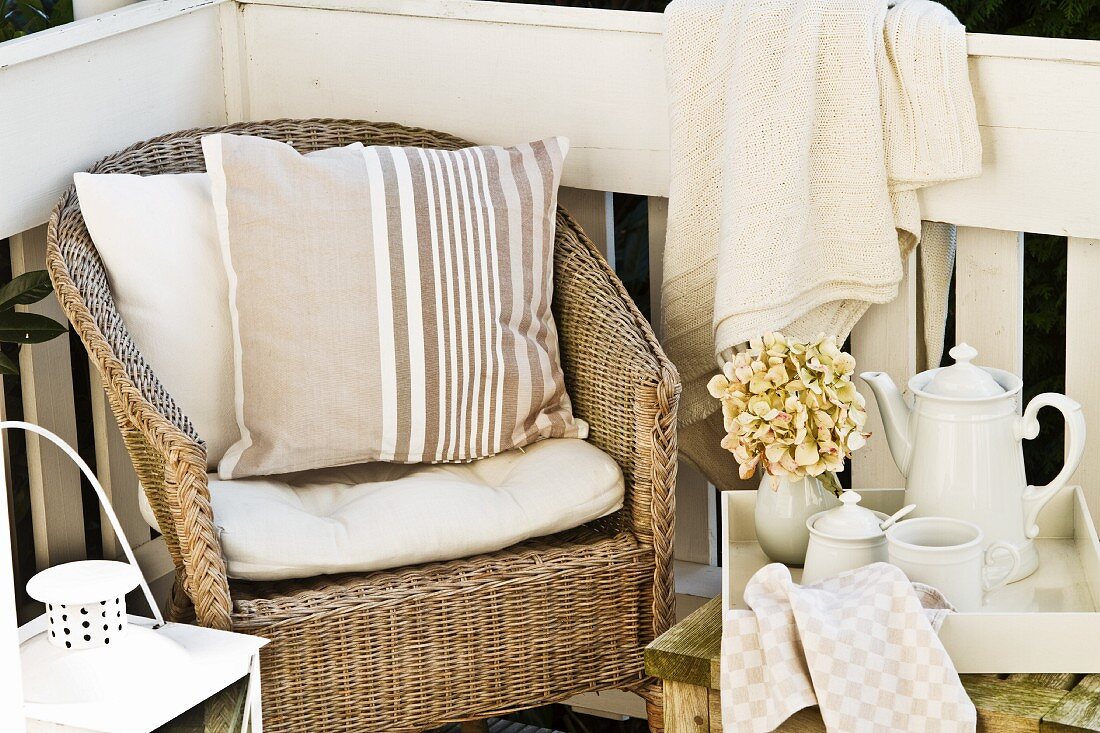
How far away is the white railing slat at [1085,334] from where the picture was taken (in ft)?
5.88

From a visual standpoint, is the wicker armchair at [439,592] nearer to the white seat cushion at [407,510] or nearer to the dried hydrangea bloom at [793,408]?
the white seat cushion at [407,510]

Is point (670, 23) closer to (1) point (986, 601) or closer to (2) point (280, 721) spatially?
(1) point (986, 601)

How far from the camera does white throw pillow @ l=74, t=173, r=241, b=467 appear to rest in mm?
1785

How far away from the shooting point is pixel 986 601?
4.59ft

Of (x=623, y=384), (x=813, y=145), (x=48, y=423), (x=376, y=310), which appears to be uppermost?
(x=813, y=145)

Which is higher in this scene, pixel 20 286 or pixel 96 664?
pixel 20 286

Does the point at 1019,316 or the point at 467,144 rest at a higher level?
the point at 467,144

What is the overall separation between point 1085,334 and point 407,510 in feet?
3.05

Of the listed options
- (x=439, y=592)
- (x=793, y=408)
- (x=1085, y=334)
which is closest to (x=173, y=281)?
(x=439, y=592)

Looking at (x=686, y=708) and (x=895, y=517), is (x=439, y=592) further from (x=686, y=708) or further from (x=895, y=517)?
(x=895, y=517)

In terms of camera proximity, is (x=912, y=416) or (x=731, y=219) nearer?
(x=912, y=416)

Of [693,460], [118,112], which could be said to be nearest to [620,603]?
[693,460]

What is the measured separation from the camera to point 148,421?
60.7 inches

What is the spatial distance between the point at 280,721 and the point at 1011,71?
123 centimetres
